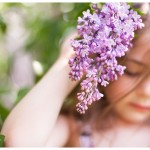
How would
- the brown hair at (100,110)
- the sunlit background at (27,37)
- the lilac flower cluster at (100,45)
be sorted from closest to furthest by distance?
the lilac flower cluster at (100,45) → the brown hair at (100,110) → the sunlit background at (27,37)

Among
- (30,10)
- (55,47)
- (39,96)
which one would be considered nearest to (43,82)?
(39,96)

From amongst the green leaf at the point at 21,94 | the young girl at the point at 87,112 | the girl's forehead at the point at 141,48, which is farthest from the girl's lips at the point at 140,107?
the green leaf at the point at 21,94

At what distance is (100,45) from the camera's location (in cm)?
90

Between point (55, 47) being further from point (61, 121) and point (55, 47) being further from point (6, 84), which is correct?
point (61, 121)

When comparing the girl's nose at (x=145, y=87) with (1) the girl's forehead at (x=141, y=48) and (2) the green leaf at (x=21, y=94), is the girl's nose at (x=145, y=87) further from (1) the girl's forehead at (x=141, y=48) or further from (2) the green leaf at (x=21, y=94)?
(2) the green leaf at (x=21, y=94)

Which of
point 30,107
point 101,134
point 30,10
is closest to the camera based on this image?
point 30,107

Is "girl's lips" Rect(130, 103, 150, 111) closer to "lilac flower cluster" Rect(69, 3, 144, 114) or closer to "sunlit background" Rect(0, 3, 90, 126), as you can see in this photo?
"lilac flower cluster" Rect(69, 3, 144, 114)

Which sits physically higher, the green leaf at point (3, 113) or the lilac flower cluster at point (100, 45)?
the lilac flower cluster at point (100, 45)

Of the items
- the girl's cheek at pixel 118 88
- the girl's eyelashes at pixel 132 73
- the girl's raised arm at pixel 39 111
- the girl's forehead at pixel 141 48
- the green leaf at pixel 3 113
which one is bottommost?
the green leaf at pixel 3 113

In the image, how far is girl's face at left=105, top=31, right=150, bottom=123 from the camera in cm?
107

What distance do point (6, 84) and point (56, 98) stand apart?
0.49 m

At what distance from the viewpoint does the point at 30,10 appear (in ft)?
5.32

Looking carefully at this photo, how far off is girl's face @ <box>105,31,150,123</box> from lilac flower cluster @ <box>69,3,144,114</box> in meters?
0.15

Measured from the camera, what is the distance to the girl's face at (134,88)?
107cm
